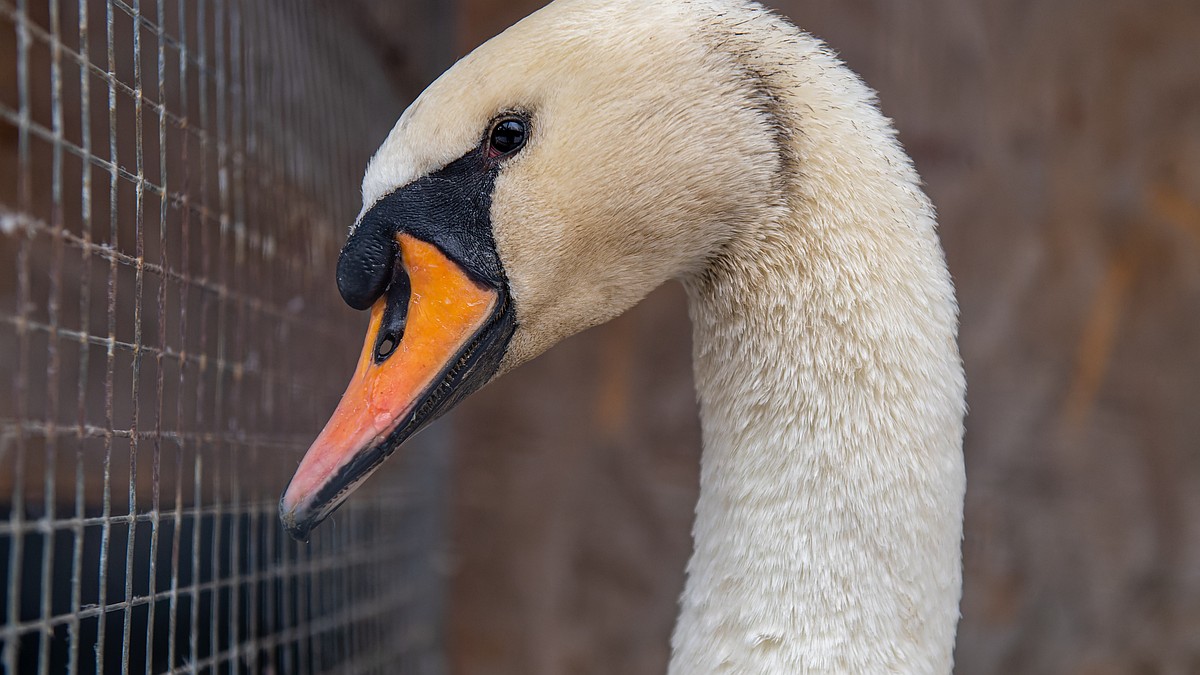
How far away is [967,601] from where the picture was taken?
6.99 ft

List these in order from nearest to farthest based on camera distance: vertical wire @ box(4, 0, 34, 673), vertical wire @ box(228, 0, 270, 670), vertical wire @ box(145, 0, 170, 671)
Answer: vertical wire @ box(4, 0, 34, 673), vertical wire @ box(145, 0, 170, 671), vertical wire @ box(228, 0, 270, 670)

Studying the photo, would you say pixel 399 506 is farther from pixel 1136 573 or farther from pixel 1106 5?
pixel 1106 5

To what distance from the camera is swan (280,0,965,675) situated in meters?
1.01

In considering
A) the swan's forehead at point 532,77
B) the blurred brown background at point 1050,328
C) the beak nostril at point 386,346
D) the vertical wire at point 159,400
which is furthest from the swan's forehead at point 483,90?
the blurred brown background at point 1050,328

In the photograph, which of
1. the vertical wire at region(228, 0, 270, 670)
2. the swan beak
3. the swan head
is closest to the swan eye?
the swan head

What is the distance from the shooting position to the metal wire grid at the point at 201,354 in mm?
1006

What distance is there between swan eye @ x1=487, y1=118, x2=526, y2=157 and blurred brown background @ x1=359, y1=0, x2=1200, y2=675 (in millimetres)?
1140

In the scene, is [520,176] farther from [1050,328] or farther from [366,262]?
[1050,328]

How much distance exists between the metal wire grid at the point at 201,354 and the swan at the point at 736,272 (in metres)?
0.27

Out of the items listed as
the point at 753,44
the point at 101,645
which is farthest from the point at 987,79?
the point at 101,645

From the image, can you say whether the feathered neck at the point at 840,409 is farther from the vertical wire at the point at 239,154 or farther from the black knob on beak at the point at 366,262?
the vertical wire at the point at 239,154

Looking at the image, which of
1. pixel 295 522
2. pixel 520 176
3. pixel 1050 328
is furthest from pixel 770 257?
pixel 1050 328

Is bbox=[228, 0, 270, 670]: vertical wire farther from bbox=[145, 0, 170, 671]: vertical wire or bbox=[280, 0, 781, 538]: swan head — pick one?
bbox=[280, 0, 781, 538]: swan head

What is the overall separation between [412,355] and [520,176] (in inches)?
8.3
